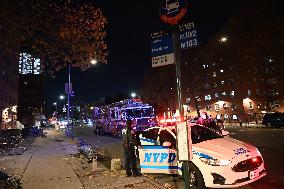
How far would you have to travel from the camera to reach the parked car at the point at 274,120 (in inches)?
1362

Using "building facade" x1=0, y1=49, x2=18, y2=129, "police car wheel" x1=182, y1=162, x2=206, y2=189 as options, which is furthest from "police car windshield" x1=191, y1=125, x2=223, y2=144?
"building facade" x1=0, y1=49, x2=18, y2=129

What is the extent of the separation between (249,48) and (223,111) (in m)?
32.8

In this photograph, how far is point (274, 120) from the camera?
115 ft

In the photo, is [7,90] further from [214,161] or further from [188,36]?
[188,36]

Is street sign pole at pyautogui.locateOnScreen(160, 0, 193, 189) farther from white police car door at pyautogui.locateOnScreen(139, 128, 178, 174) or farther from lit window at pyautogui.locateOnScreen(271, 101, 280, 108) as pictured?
lit window at pyautogui.locateOnScreen(271, 101, 280, 108)

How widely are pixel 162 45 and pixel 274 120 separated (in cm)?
3168

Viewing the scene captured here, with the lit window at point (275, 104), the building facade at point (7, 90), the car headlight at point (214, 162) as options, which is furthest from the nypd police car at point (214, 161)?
the lit window at point (275, 104)

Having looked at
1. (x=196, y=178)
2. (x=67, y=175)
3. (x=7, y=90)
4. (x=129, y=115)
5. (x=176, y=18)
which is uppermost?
(x=7, y=90)

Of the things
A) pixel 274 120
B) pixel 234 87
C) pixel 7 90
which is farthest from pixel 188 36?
pixel 234 87

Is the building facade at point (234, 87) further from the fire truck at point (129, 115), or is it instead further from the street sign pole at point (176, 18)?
the street sign pole at point (176, 18)

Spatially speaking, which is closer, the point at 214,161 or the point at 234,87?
the point at 214,161

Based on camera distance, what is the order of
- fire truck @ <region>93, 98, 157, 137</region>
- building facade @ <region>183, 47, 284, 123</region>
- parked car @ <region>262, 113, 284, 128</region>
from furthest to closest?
Answer: building facade @ <region>183, 47, 284, 123</region>
parked car @ <region>262, 113, 284, 128</region>
fire truck @ <region>93, 98, 157, 137</region>

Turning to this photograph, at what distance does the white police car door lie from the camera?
909cm

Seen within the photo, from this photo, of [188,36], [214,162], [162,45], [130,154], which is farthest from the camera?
→ [130,154]
